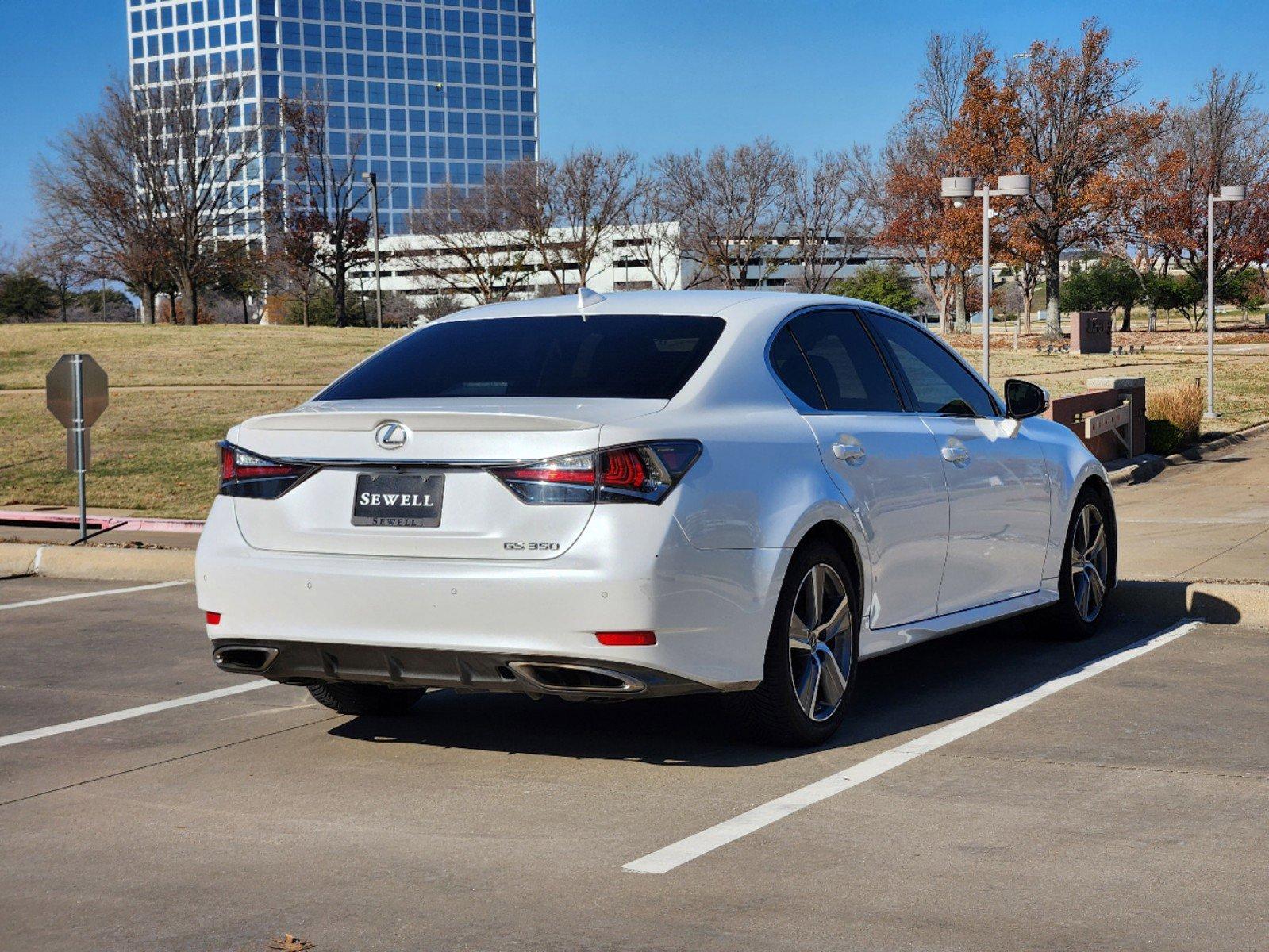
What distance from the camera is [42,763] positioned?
6070 millimetres

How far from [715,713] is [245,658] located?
6.55 ft

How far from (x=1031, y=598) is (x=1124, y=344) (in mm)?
49987

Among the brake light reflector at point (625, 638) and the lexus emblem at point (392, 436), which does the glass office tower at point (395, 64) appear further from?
the brake light reflector at point (625, 638)

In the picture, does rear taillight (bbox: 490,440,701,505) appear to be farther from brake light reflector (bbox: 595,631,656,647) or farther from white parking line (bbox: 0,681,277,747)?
white parking line (bbox: 0,681,277,747)

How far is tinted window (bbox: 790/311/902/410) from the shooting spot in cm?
652

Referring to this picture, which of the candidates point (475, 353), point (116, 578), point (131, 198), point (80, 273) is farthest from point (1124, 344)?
point (475, 353)

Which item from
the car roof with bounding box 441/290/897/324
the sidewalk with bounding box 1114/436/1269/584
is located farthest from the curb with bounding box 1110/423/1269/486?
the car roof with bounding box 441/290/897/324

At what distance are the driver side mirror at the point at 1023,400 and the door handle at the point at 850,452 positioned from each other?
5.38ft

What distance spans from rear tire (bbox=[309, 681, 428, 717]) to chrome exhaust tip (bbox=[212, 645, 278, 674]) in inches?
27.5

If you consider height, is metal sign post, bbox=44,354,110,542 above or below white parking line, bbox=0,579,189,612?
above

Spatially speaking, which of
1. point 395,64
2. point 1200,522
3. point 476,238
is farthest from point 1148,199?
point 395,64

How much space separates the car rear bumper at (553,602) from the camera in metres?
5.25

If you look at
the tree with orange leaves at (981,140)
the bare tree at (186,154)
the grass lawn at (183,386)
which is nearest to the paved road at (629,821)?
the grass lawn at (183,386)

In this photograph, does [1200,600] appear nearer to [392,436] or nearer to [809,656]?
[809,656]
